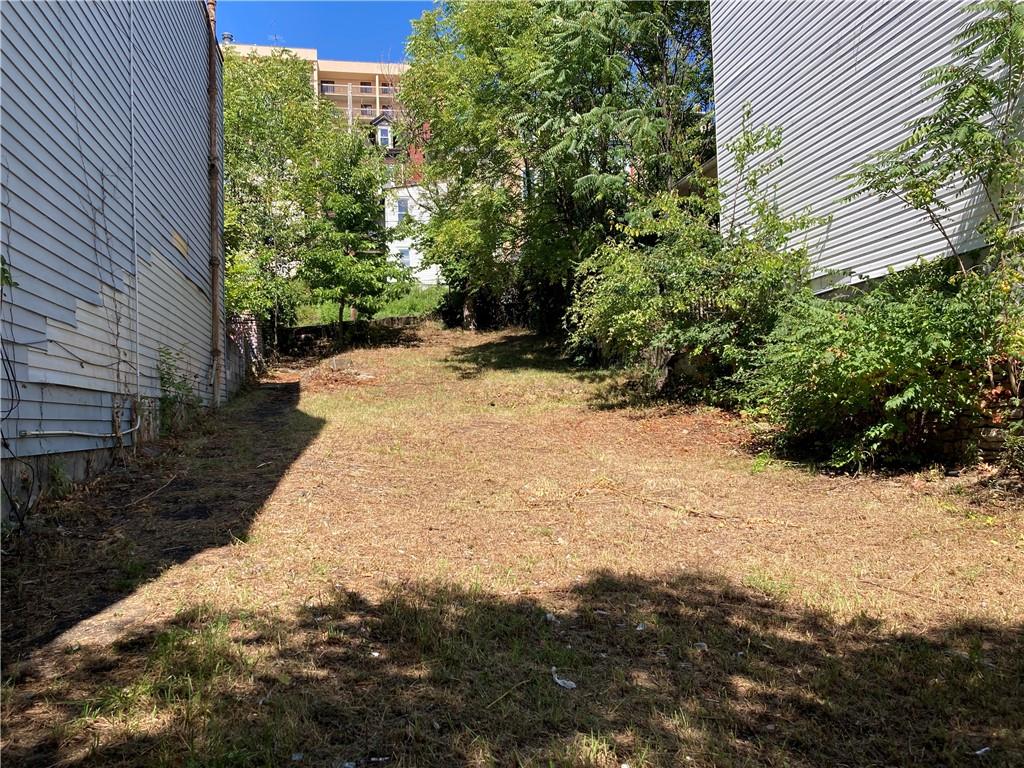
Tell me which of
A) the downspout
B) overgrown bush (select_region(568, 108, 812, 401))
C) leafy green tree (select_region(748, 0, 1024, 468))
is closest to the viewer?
leafy green tree (select_region(748, 0, 1024, 468))

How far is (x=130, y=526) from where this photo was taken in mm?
4527

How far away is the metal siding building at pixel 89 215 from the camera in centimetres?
416

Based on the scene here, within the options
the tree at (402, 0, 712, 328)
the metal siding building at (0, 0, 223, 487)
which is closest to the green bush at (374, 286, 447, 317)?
the tree at (402, 0, 712, 328)

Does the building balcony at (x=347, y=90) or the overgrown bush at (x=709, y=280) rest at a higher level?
the building balcony at (x=347, y=90)

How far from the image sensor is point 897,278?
6.75m

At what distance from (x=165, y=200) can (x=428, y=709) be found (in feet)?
23.9

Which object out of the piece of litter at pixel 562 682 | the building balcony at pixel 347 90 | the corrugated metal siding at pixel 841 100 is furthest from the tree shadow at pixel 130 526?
the building balcony at pixel 347 90

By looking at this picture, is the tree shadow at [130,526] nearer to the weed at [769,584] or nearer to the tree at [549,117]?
the weed at [769,584]

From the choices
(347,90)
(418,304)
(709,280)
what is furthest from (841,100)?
(347,90)

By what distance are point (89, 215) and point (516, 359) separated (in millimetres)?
12563

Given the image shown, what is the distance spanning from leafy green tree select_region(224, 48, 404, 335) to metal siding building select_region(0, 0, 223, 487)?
940 centimetres

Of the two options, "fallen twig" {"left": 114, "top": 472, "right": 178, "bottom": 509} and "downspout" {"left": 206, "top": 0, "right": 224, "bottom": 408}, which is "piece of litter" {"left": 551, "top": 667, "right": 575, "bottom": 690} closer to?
"fallen twig" {"left": 114, "top": 472, "right": 178, "bottom": 509}

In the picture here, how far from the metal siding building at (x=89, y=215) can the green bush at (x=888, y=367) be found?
6.19m

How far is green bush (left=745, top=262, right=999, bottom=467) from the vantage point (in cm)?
569
